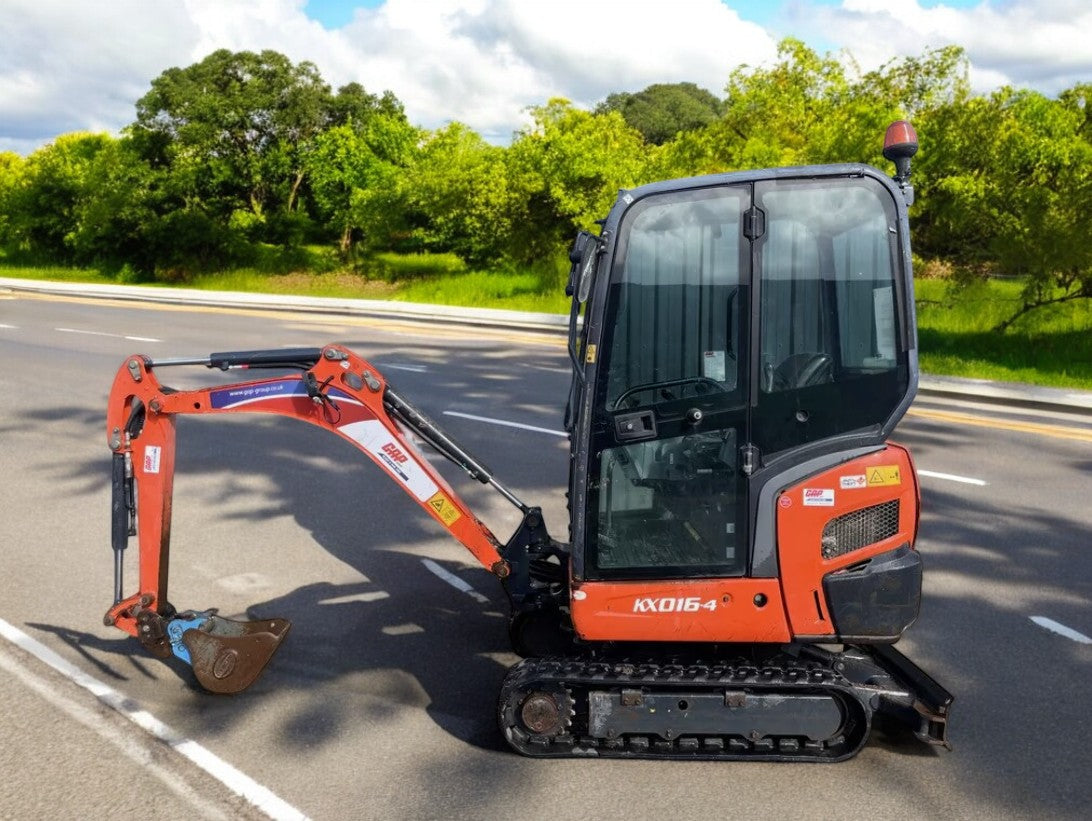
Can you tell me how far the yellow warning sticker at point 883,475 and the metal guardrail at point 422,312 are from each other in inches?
453

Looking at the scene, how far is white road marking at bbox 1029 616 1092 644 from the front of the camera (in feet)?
20.8

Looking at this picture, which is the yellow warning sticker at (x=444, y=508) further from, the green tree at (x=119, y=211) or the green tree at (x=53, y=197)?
the green tree at (x=53, y=197)

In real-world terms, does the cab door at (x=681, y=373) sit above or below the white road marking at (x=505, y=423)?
above

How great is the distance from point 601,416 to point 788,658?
1571 mm

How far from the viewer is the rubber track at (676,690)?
4.68m

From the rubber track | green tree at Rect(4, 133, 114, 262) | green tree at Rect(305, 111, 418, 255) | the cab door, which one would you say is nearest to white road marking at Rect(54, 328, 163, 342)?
green tree at Rect(305, 111, 418, 255)

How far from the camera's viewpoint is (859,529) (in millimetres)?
Answer: 4633

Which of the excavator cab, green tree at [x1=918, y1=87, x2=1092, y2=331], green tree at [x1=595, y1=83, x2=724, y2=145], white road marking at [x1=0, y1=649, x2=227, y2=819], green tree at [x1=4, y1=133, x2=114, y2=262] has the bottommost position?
white road marking at [x1=0, y1=649, x2=227, y2=819]

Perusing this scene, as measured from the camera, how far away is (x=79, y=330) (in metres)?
21.9

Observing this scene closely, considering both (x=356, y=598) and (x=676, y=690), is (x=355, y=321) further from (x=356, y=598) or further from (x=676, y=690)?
(x=676, y=690)

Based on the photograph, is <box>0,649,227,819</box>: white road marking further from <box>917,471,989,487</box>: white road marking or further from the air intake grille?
<box>917,471,989,487</box>: white road marking

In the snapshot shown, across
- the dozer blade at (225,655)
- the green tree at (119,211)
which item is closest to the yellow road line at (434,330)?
the green tree at (119,211)

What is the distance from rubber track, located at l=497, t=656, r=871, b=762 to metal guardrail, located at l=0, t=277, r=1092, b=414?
37.9 feet

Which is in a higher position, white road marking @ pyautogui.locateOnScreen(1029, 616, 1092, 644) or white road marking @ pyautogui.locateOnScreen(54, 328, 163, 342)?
white road marking @ pyautogui.locateOnScreen(54, 328, 163, 342)
